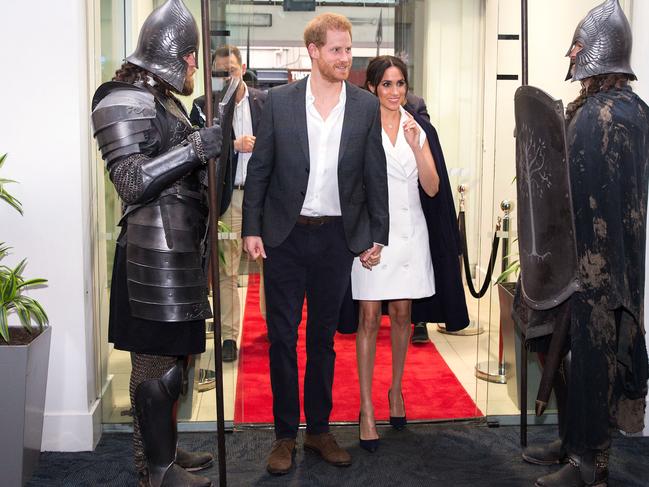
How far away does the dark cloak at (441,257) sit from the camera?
3.61m

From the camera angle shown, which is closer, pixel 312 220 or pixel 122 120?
pixel 122 120

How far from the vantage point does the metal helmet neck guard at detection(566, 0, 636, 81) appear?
2912 mm

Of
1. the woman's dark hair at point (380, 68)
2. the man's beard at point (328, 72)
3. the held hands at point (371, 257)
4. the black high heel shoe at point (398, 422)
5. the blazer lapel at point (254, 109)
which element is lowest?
the black high heel shoe at point (398, 422)

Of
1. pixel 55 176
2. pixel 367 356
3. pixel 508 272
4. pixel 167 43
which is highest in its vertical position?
pixel 167 43

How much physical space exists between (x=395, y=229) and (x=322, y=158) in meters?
0.51

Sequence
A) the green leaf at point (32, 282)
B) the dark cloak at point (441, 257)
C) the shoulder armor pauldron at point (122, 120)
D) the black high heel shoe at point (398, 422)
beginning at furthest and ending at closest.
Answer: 1. the black high heel shoe at point (398, 422)
2. the dark cloak at point (441, 257)
3. the green leaf at point (32, 282)
4. the shoulder armor pauldron at point (122, 120)

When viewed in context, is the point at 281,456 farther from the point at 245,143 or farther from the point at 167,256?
the point at 245,143

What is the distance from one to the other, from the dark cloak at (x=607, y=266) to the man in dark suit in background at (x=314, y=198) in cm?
74

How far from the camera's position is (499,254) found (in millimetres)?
4004

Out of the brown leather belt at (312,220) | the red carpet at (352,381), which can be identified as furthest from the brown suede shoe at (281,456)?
the brown leather belt at (312,220)

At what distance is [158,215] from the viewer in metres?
2.74

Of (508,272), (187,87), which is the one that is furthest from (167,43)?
(508,272)

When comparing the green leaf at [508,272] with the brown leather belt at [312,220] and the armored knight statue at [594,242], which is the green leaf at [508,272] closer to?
the armored knight statue at [594,242]

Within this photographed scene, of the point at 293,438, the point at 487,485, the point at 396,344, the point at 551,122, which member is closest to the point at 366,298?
the point at 396,344
